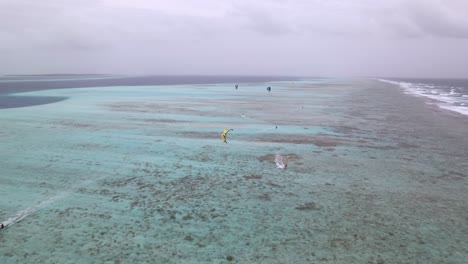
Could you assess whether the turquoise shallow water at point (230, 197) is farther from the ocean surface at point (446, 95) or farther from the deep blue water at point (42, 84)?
the ocean surface at point (446, 95)

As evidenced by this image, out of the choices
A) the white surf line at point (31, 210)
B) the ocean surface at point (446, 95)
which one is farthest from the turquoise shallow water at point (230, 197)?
the ocean surface at point (446, 95)

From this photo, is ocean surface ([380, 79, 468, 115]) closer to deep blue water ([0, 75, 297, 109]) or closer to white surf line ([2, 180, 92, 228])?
white surf line ([2, 180, 92, 228])

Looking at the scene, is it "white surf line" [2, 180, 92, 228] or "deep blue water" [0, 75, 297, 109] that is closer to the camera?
"white surf line" [2, 180, 92, 228]

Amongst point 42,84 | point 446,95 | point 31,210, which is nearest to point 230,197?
point 31,210

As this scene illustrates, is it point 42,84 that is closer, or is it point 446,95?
point 446,95

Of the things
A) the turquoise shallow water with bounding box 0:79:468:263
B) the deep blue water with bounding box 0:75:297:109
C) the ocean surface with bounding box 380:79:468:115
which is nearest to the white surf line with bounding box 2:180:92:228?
the turquoise shallow water with bounding box 0:79:468:263

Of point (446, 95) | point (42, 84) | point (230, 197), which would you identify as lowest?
point (230, 197)

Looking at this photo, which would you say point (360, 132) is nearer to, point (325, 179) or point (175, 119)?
point (325, 179)

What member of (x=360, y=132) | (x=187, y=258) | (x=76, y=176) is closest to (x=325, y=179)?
(x=187, y=258)

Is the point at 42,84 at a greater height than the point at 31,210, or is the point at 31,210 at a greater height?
the point at 42,84

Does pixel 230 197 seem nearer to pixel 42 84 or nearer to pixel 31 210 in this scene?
pixel 31 210
